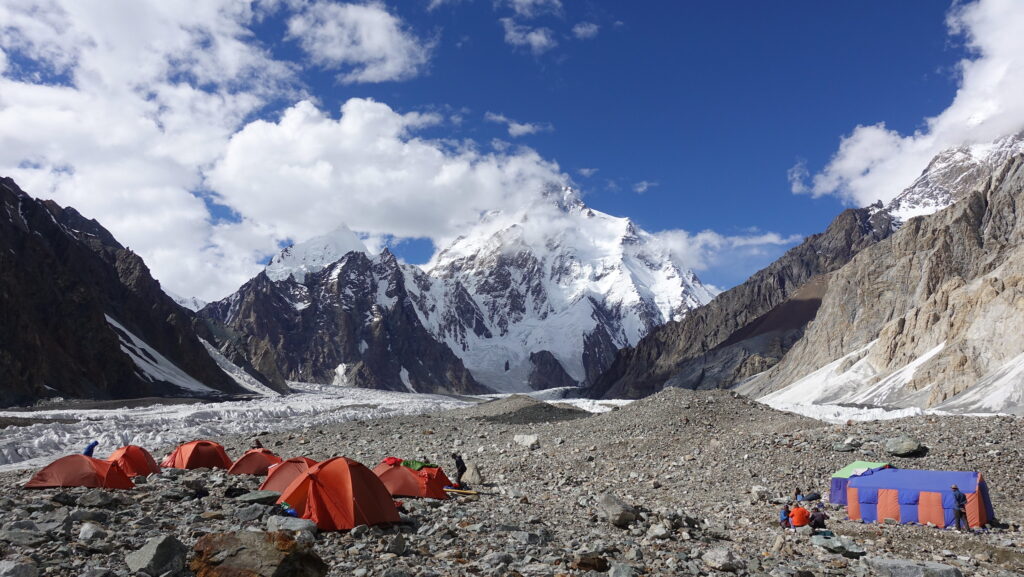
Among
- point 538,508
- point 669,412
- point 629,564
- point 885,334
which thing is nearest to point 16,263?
point 669,412

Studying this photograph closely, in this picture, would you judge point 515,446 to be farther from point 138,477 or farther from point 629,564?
point 629,564

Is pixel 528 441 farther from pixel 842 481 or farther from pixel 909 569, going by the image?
pixel 909 569

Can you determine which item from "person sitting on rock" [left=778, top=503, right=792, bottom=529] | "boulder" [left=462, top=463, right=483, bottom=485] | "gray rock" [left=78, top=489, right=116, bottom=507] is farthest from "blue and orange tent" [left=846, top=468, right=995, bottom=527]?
"gray rock" [left=78, top=489, right=116, bottom=507]

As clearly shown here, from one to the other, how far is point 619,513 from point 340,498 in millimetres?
5662

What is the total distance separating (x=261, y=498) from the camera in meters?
12.9

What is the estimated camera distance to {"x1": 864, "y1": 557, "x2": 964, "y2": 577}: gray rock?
1024 centimetres

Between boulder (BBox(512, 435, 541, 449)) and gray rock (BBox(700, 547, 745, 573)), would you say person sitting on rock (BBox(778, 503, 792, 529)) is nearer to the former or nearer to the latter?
gray rock (BBox(700, 547, 745, 573))

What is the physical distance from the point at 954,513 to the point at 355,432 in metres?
28.9

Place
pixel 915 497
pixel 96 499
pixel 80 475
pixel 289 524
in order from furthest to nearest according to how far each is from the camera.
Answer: pixel 915 497 → pixel 80 475 → pixel 96 499 → pixel 289 524

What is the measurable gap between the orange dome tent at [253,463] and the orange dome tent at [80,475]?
3911 mm

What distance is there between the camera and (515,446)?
29016 millimetres

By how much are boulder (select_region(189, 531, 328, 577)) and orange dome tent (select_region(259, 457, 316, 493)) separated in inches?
245

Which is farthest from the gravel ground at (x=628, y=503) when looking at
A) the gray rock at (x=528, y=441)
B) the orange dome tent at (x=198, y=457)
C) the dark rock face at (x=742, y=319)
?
the dark rock face at (x=742, y=319)

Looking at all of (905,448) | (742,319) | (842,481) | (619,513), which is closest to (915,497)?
(842,481)
